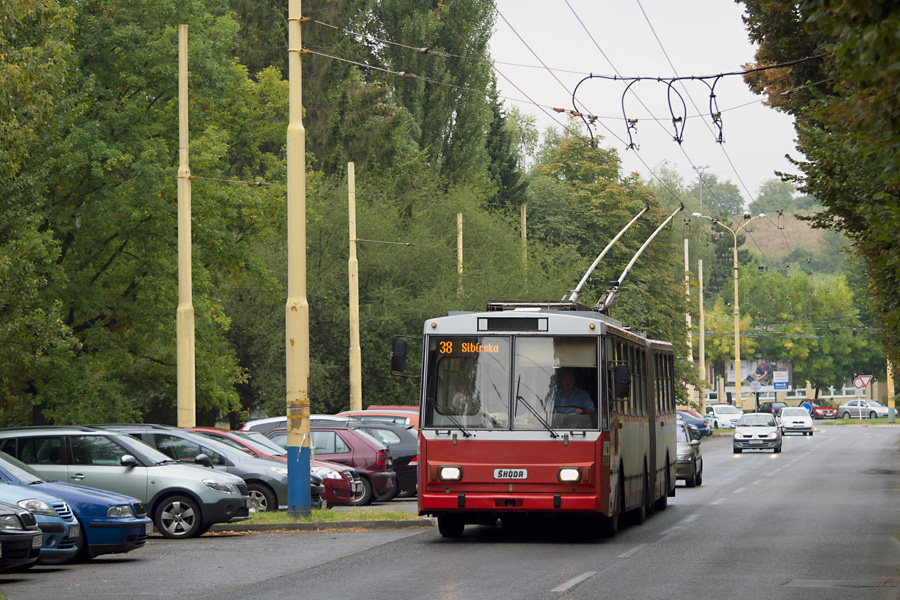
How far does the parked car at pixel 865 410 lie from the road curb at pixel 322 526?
3640 inches

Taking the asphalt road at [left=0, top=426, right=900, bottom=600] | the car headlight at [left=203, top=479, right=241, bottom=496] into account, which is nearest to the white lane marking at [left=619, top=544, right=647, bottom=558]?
the asphalt road at [left=0, top=426, right=900, bottom=600]

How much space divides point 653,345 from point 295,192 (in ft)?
21.8

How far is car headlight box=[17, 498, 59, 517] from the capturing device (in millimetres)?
13708

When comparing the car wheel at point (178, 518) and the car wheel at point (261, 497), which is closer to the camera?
the car wheel at point (178, 518)

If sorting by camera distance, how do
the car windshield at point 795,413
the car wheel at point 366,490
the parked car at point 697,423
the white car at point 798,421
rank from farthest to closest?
the car windshield at point 795,413 → the white car at point 798,421 → the parked car at point 697,423 → the car wheel at point 366,490

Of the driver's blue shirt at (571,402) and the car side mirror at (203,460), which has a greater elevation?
the driver's blue shirt at (571,402)

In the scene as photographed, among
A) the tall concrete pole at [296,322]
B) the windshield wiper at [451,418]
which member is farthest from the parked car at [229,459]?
the windshield wiper at [451,418]

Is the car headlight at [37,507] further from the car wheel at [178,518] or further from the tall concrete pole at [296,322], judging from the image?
the tall concrete pole at [296,322]

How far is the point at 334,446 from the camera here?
25.1 m

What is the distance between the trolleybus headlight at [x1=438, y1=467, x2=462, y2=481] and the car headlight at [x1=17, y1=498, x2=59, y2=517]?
4669 mm

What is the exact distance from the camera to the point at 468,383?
16453 millimetres

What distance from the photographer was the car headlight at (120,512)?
14812mm

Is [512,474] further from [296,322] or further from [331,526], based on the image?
[296,322]

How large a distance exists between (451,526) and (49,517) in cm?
551
